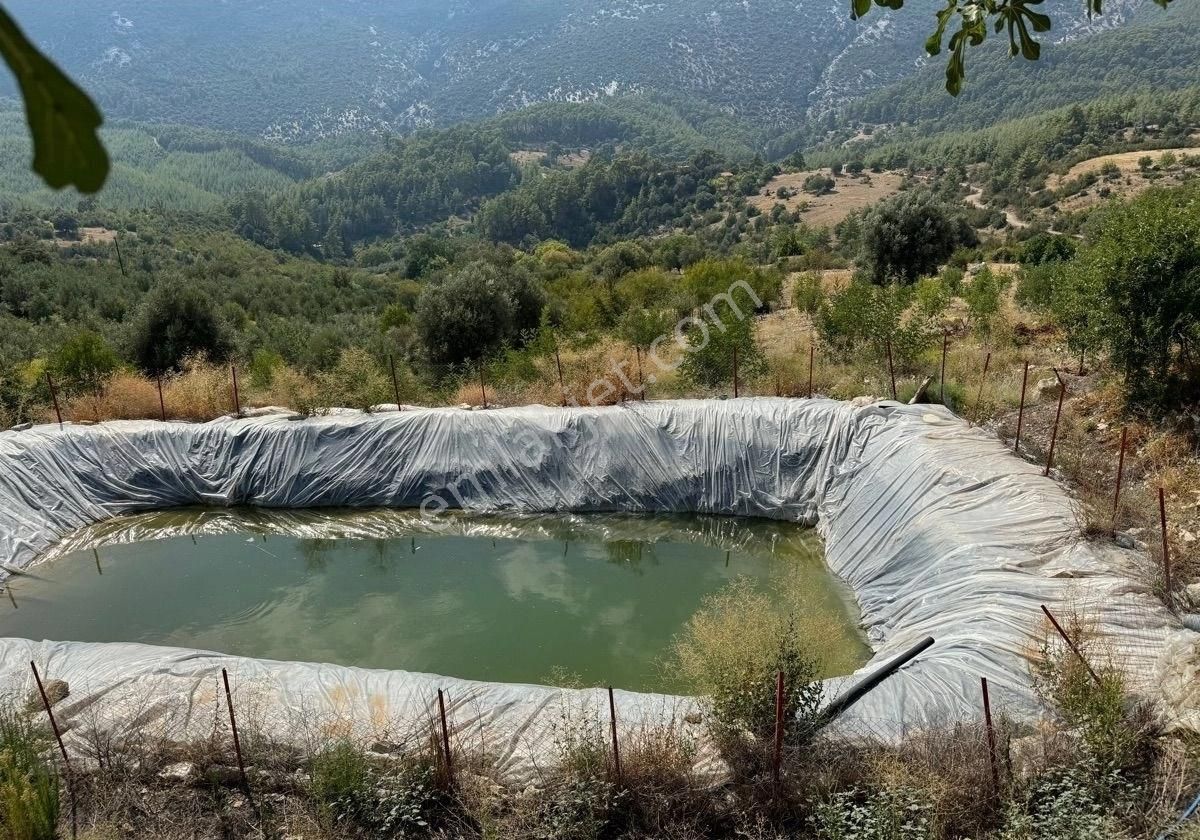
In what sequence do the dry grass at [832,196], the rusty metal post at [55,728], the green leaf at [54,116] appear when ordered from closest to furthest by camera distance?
the green leaf at [54,116], the rusty metal post at [55,728], the dry grass at [832,196]

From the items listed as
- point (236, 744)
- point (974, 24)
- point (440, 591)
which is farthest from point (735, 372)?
point (974, 24)

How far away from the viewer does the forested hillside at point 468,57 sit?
412ft

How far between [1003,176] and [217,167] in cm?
8291

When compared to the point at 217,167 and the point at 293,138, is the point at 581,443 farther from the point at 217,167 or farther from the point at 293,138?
the point at 293,138

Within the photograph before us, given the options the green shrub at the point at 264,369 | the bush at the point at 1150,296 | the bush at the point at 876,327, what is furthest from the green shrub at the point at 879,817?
the green shrub at the point at 264,369

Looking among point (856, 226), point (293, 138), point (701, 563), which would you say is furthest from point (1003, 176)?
point (293, 138)

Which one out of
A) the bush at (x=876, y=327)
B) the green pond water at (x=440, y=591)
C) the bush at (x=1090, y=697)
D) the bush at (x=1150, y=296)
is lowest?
the green pond water at (x=440, y=591)

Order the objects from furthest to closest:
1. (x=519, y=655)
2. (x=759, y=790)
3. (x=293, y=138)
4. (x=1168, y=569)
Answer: (x=293, y=138) → (x=519, y=655) → (x=1168, y=569) → (x=759, y=790)

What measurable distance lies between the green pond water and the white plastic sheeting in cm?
42

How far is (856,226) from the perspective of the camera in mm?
28203

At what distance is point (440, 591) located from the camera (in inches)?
327

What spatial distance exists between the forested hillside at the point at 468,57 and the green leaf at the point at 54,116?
119207mm

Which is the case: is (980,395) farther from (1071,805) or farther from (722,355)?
(1071,805)

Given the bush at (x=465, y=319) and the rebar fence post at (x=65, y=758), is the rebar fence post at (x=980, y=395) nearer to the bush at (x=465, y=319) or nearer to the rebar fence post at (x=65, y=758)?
the bush at (x=465, y=319)
